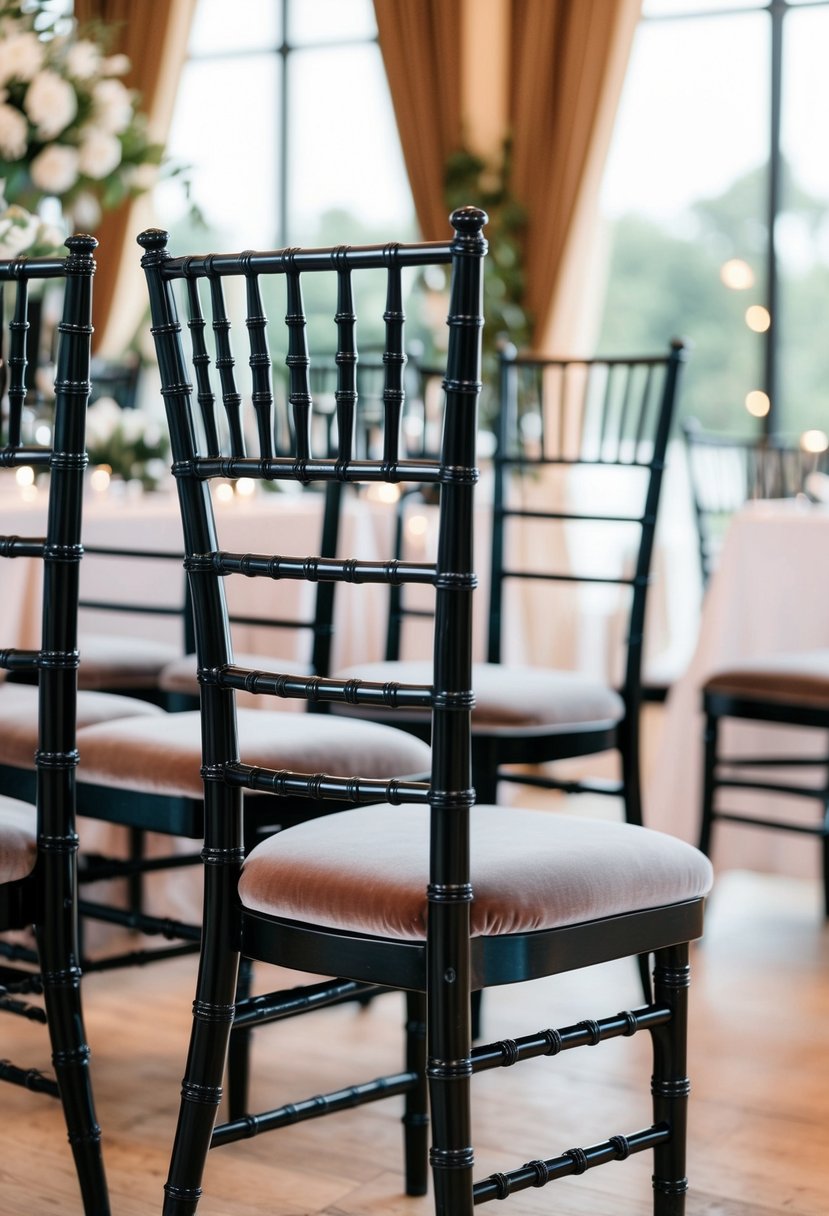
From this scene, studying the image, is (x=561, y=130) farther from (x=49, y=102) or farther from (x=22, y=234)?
(x=22, y=234)

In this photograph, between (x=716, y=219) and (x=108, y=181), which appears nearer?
(x=108, y=181)

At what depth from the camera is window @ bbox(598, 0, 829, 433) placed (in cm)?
588

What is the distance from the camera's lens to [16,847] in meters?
1.68

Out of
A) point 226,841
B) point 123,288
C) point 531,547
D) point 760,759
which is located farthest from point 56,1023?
point 123,288

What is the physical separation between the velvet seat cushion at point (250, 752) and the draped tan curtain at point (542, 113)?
4.27 m

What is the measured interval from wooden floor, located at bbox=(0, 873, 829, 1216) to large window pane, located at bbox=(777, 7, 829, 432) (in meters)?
3.34

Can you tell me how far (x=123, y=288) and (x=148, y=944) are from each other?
4.66 m

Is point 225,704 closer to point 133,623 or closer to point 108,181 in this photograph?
point 133,623

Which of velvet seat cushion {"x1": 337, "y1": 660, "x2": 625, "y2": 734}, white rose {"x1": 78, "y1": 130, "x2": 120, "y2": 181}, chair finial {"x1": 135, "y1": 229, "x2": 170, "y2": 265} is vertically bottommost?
velvet seat cushion {"x1": 337, "y1": 660, "x2": 625, "y2": 734}

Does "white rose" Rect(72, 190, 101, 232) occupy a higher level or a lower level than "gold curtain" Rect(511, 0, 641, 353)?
lower

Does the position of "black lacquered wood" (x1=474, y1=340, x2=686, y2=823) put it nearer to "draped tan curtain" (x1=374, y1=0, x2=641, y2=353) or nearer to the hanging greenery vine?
the hanging greenery vine

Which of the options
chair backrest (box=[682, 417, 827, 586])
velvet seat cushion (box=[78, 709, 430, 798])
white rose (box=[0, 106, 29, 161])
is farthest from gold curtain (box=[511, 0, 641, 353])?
velvet seat cushion (box=[78, 709, 430, 798])

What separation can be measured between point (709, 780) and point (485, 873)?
5.91 ft

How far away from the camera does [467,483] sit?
1373mm
